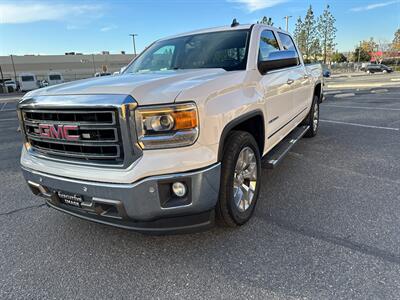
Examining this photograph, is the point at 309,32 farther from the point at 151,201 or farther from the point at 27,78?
the point at 151,201

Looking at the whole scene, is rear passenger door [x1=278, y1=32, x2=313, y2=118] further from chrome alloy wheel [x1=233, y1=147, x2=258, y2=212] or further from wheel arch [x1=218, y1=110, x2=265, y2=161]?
chrome alloy wheel [x1=233, y1=147, x2=258, y2=212]

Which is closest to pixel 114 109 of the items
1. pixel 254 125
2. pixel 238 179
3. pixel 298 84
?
pixel 238 179

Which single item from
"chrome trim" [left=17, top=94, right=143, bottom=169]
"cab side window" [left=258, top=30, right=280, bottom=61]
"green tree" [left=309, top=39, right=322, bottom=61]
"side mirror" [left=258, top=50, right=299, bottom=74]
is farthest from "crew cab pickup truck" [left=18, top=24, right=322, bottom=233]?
"green tree" [left=309, top=39, right=322, bottom=61]

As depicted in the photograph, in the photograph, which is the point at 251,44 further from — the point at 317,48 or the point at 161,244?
the point at 317,48

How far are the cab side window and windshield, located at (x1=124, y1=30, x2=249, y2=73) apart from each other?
0.24 meters

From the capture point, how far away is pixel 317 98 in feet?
22.2

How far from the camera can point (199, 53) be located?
378 centimetres

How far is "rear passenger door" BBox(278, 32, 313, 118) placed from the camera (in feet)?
15.3

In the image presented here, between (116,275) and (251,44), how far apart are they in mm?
2669

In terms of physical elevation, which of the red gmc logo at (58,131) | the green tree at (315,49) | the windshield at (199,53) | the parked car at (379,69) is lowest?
the parked car at (379,69)

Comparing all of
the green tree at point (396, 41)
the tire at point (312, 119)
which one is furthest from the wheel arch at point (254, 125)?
the green tree at point (396, 41)

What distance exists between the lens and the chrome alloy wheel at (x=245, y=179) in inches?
117

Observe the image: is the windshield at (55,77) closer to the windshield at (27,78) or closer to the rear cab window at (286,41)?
the windshield at (27,78)

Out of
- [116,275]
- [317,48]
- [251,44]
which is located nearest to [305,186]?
[251,44]
